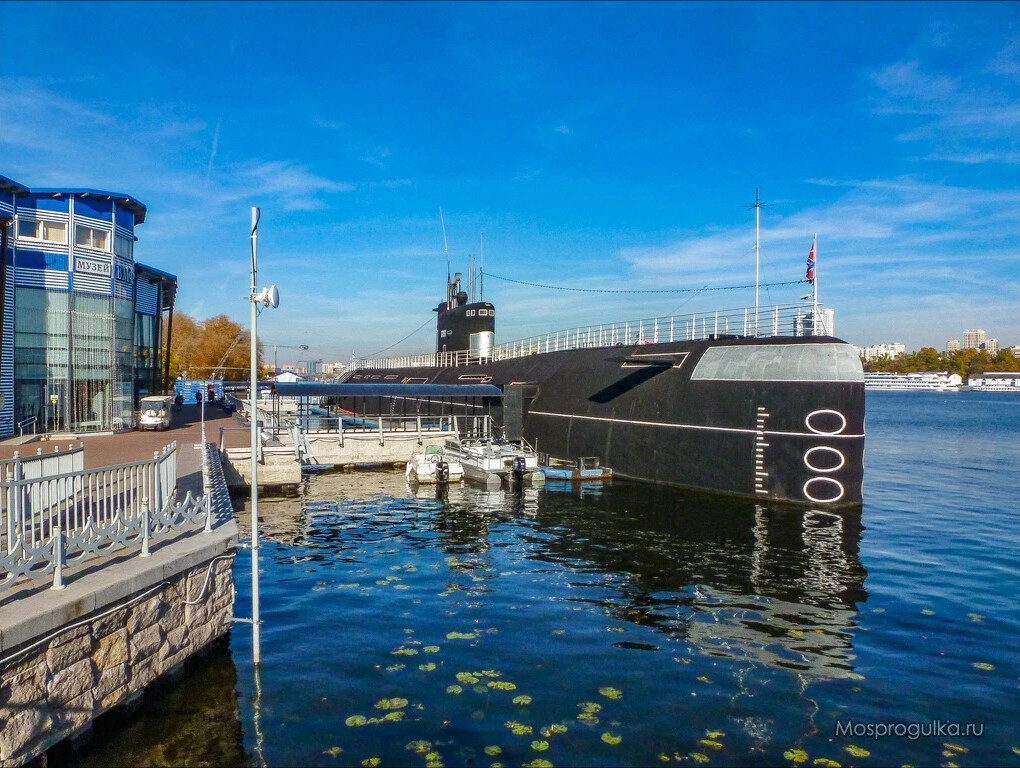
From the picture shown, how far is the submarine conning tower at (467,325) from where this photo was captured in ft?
162

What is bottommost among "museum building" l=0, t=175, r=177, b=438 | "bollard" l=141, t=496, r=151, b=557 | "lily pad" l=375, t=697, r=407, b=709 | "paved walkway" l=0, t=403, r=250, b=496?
"lily pad" l=375, t=697, r=407, b=709

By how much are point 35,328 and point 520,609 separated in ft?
96.9

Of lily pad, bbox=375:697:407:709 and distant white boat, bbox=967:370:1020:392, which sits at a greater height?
distant white boat, bbox=967:370:1020:392

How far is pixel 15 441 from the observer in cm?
2805

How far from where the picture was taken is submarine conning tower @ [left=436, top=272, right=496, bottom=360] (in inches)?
1940

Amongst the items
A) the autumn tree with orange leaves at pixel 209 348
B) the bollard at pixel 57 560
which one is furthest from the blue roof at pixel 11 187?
the autumn tree with orange leaves at pixel 209 348

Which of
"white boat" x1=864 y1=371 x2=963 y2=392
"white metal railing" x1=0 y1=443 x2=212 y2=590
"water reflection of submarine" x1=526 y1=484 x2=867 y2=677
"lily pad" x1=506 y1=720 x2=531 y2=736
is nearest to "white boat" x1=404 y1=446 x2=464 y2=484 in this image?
"water reflection of submarine" x1=526 y1=484 x2=867 y2=677

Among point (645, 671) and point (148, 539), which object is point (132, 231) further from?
point (645, 671)

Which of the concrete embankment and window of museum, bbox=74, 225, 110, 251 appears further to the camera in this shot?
window of museum, bbox=74, 225, 110, 251

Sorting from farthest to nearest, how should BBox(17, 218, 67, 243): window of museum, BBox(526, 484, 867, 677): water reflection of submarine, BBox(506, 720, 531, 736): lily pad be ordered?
1. BBox(17, 218, 67, 243): window of museum
2. BBox(526, 484, 867, 677): water reflection of submarine
3. BBox(506, 720, 531, 736): lily pad

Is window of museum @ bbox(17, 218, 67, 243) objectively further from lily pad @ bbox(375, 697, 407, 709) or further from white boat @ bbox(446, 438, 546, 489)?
lily pad @ bbox(375, 697, 407, 709)

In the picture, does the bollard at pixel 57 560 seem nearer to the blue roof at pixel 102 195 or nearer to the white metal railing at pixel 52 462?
the white metal railing at pixel 52 462

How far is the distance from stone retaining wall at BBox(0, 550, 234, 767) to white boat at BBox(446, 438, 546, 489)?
57.4 ft

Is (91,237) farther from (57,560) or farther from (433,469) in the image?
(57,560)
